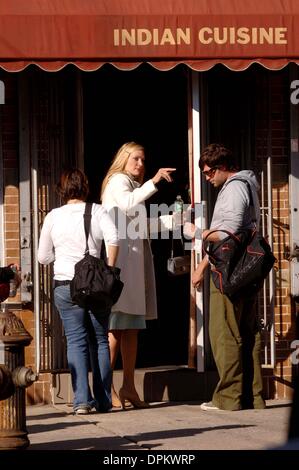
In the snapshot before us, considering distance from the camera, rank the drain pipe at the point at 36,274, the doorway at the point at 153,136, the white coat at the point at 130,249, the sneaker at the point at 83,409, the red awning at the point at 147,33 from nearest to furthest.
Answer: the sneaker at the point at 83,409
the red awning at the point at 147,33
the white coat at the point at 130,249
the drain pipe at the point at 36,274
the doorway at the point at 153,136

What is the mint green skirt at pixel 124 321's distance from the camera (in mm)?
10922

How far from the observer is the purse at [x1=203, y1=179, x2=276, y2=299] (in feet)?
34.1

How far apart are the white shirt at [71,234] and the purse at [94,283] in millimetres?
148

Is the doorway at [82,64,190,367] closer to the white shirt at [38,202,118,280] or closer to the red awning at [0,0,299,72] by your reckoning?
the red awning at [0,0,299,72]

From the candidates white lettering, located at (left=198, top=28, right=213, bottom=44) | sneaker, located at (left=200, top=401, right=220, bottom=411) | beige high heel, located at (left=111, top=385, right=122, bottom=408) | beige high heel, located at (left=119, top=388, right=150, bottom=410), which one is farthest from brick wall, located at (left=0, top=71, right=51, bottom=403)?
white lettering, located at (left=198, top=28, right=213, bottom=44)

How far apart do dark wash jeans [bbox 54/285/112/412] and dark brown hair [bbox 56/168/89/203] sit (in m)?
0.70

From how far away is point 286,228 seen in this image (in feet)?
38.6

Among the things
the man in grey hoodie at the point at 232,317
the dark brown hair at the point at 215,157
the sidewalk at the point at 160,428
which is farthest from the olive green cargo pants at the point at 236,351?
the dark brown hair at the point at 215,157

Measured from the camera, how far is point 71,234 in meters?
10.5

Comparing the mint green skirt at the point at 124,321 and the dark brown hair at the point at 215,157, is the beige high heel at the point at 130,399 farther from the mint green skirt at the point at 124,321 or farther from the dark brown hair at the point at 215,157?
the dark brown hair at the point at 215,157

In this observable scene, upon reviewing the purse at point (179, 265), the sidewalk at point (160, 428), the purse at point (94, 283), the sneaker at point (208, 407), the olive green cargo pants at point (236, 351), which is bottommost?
the sidewalk at point (160, 428)

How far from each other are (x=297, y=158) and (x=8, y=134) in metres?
2.42
